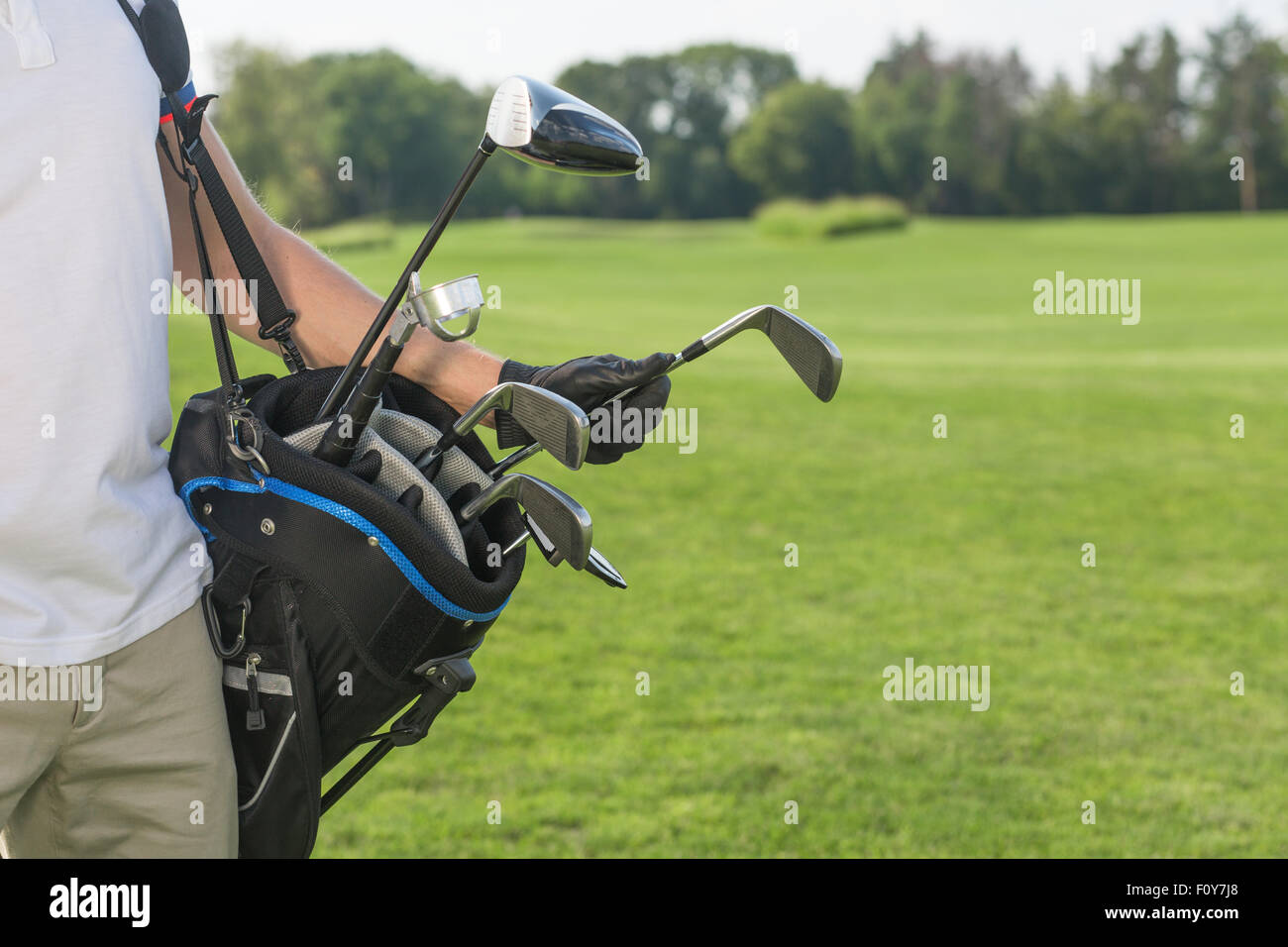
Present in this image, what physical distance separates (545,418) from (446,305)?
176 mm

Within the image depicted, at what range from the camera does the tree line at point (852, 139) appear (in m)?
65.9

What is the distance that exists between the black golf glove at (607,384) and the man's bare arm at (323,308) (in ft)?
0.32

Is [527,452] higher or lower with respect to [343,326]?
lower

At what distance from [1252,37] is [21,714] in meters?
77.7

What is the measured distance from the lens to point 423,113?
241 ft

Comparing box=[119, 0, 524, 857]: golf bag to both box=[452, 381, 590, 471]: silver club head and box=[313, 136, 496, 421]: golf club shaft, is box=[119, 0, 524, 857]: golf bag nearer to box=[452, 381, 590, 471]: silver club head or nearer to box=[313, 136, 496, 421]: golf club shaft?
box=[313, 136, 496, 421]: golf club shaft

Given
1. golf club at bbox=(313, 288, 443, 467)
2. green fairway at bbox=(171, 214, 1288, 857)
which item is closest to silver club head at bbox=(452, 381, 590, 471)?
golf club at bbox=(313, 288, 443, 467)

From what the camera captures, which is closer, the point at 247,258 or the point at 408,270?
the point at 408,270

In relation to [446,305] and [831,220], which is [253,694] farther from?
[831,220]

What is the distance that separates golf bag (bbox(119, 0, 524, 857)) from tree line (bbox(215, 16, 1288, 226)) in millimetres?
61350

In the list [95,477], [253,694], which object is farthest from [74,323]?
[253,694]

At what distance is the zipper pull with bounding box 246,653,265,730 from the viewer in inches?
67.6

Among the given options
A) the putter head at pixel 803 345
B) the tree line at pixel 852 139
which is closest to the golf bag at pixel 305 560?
the putter head at pixel 803 345

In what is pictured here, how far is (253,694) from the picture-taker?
1.73 meters
